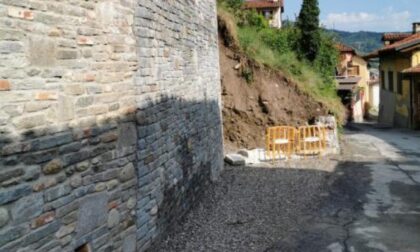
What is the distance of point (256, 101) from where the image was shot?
49.9 ft

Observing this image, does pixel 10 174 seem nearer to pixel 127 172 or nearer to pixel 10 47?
pixel 10 47

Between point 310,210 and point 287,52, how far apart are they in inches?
405

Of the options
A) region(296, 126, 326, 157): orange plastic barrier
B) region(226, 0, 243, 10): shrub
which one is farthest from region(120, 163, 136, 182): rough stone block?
region(226, 0, 243, 10): shrub

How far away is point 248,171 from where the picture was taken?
1170cm

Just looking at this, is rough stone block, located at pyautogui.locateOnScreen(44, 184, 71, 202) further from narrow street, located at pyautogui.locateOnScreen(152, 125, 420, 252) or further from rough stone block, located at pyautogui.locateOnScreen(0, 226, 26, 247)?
narrow street, located at pyautogui.locateOnScreen(152, 125, 420, 252)

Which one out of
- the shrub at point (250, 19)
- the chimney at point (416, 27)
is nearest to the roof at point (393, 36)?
the chimney at point (416, 27)

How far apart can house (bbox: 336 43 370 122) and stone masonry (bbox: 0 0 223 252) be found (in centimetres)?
2161

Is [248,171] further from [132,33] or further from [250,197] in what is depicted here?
[132,33]

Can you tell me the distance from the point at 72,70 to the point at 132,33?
1326 millimetres

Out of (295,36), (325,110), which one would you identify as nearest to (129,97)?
(325,110)

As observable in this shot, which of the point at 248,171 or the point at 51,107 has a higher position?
the point at 51,107

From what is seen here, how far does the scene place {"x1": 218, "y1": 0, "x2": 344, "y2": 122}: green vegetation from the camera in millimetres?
15602

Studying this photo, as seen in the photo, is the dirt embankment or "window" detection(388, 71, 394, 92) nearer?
the dirt embankment

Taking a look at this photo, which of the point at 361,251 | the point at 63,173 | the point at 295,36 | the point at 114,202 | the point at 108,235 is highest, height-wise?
the point at 295,36
